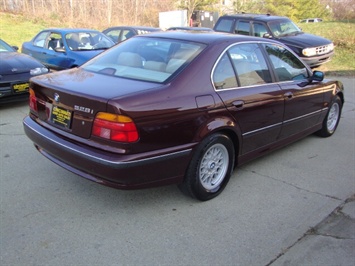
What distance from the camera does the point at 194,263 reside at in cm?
269

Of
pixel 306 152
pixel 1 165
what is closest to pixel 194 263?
pixel 1 165

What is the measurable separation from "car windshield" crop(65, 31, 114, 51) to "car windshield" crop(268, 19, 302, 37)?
506cm

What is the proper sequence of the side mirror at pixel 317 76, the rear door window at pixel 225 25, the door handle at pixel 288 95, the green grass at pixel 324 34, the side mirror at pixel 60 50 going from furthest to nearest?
the green grass at pixel 324 34 → the rear door window at pixel 225 25 → the side mirror at pixel 60 50 → the side mirror at pixel 317 76 → the door handle at pixel 288 95

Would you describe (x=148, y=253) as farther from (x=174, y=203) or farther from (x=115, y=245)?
(x=174, y=203)

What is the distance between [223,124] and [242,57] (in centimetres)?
91

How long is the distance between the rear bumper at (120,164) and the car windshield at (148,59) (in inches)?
28.7

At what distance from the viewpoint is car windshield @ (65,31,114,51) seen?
29.5 feet

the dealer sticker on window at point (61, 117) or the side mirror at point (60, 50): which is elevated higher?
the dealer sticker on window at point (61, 117)

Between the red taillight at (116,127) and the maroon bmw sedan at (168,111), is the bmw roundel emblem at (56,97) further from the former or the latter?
the red taillight at (116,127)

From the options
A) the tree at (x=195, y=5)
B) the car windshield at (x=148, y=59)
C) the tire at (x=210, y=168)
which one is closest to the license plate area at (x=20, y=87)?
the car windshield at (x=148, y=59)

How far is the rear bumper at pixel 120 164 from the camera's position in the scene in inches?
114

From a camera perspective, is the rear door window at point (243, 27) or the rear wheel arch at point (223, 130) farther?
the rear door window at point (243, 27)

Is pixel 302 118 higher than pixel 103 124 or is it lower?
lower

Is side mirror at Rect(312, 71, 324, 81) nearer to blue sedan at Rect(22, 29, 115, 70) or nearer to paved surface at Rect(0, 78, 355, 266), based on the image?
paved surface at Rect(0, 78, 355, 266)
